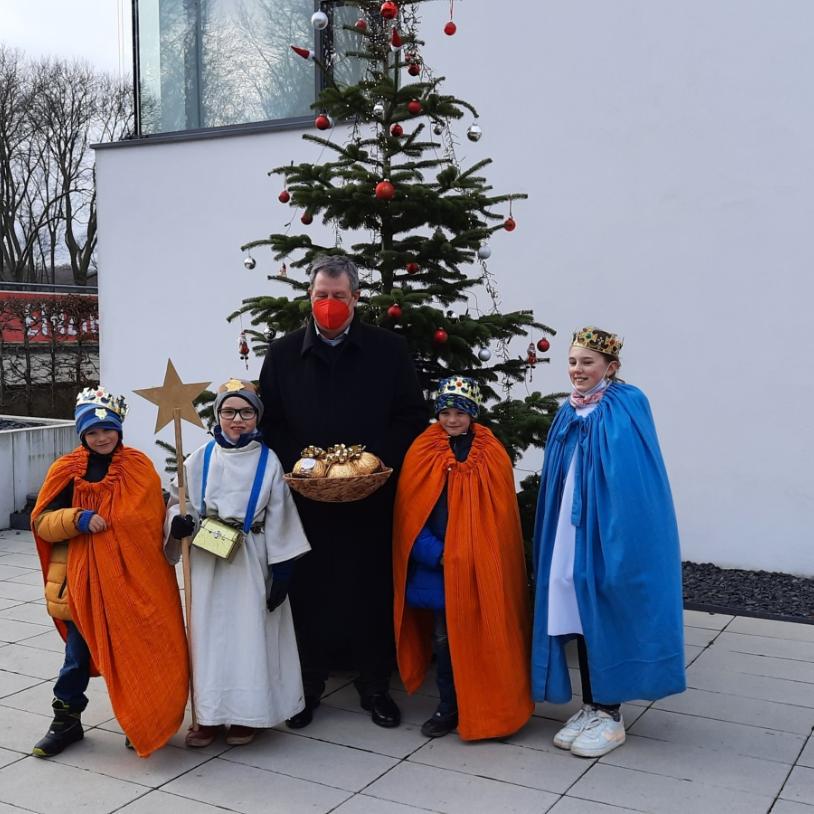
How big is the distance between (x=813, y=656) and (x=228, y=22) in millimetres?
7688

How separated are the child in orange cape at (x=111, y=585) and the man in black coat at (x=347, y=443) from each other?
0.71 meters

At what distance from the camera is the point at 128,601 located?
14.2 feet

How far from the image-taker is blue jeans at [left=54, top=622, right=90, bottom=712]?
4.42 meters

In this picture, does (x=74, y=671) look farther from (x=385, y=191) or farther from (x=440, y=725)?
(x=385, y=191)

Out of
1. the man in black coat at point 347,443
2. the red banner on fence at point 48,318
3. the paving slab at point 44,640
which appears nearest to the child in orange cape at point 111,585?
the man in black coat at point 347,443

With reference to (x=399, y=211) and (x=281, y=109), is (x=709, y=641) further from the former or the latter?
(x=281, y=109)

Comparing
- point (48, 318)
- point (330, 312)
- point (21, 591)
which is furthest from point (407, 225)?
point (48, 318)

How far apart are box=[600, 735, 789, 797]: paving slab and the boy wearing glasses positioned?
1591mm

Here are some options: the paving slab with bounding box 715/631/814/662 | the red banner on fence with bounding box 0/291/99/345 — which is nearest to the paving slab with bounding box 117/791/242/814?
the paving slab with bounding box 715/631/814/662

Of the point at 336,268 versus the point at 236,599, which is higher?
the point at 336,268

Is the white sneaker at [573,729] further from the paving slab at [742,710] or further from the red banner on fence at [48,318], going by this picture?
the red banner on fence at [48,318]

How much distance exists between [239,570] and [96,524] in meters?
0.64

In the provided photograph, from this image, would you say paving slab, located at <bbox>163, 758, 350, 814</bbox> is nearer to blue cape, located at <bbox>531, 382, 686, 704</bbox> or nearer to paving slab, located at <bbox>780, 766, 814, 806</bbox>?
blue cape, located at <bbox>531, 382, 686, 704</bbox>

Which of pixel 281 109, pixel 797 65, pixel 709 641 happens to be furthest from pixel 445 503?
pixel 281 109
